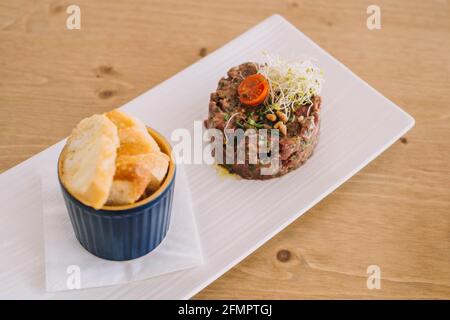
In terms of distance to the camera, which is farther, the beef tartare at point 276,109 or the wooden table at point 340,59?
the beef tartare at point 276,109

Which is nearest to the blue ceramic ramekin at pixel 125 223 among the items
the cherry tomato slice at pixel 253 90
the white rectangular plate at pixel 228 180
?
the white rectangular plate at pixel 228 180

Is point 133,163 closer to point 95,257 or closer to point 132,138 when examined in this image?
point 132,138

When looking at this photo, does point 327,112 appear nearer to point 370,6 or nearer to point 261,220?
point 261,220

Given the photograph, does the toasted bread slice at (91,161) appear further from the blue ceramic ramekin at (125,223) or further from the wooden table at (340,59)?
the wooden table at (340,59)

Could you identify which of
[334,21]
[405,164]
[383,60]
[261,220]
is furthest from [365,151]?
[334,21]

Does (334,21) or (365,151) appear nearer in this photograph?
(365,151)
